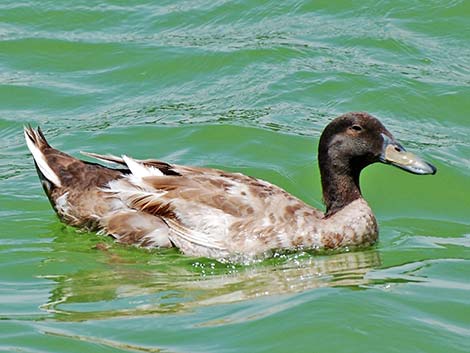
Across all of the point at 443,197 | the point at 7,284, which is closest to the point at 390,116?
the point at 443,197

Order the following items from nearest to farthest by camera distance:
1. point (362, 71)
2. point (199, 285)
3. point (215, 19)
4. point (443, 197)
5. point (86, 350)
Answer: point (86, 350) → point (199, 285) → point (443, 197) → point (362, 71) → point (215, 19)

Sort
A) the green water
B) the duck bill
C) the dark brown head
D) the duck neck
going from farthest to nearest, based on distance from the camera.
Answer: the duck neck
the dark brown head
the duck bill
the green water

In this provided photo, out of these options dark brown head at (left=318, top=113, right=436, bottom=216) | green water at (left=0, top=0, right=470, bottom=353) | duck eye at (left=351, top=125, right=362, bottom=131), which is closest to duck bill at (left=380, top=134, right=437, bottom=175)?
dark brown head at (left=318, top=113, right=436, bottom=216)

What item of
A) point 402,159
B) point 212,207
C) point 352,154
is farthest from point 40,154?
point 402,159

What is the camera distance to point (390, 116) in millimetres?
14438

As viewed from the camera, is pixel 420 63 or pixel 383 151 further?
pixel 420 63

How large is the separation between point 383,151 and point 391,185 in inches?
80.3

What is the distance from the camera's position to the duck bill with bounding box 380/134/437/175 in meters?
10.6

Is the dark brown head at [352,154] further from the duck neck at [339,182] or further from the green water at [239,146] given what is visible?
the green water at [239,146]

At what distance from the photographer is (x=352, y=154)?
1095 cm

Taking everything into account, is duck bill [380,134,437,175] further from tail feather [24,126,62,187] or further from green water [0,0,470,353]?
tail feather [24,126,62,187]

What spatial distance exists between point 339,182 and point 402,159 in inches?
27.6

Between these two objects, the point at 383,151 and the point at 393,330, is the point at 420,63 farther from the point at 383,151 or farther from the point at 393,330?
the point at 393,330

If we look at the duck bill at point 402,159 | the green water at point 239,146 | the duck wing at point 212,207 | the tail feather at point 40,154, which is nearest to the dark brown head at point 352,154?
the duck bill at point 402,159
